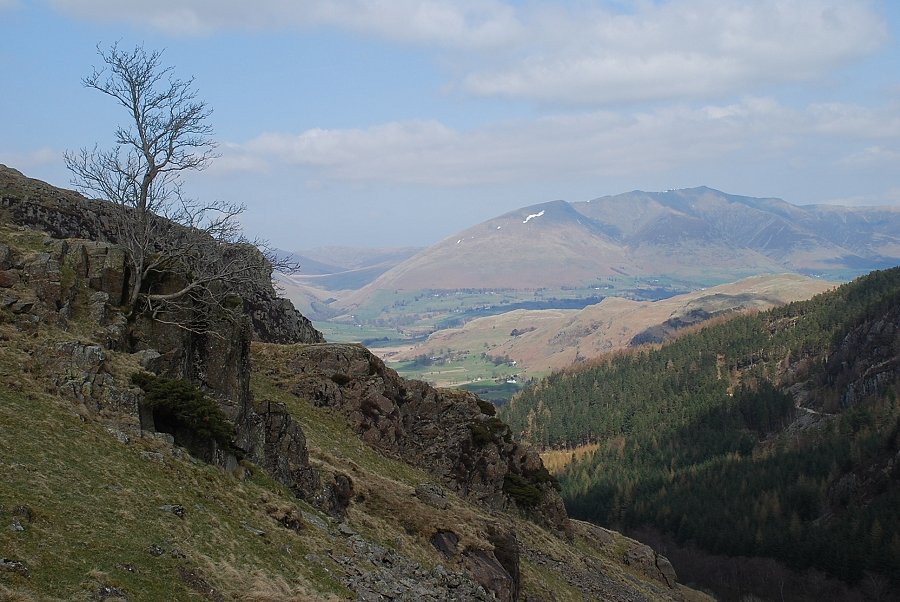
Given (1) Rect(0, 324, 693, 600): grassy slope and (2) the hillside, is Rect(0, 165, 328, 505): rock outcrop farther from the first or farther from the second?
(1) Rect(0, 324, 693, 600): grassy slope

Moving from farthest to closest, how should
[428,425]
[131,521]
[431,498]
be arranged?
[428,425] < [431,498] < [131,521]

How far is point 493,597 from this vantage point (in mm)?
32531

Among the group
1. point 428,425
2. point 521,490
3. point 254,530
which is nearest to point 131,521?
point 254,530

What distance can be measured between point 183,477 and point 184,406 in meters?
2.94

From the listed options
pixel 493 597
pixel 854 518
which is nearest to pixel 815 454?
pixel 854 518

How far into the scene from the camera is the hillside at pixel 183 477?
1922 cm

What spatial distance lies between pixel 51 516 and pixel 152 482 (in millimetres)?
4277

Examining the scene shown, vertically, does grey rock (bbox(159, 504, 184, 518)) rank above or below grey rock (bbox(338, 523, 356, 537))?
above

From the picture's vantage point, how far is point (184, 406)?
26.6 m

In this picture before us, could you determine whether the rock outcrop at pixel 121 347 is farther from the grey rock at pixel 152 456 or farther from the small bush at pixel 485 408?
the small bush at pixel 485 408

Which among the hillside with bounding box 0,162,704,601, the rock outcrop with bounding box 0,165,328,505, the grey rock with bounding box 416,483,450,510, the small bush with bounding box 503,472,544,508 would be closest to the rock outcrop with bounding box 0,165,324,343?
the hillside with bounding box 0,162,704,601

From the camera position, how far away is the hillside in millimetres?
19219

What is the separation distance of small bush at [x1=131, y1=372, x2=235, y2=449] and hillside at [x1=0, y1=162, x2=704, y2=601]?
0.07 metres

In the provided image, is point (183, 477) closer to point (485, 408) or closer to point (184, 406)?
point (184, 406)
